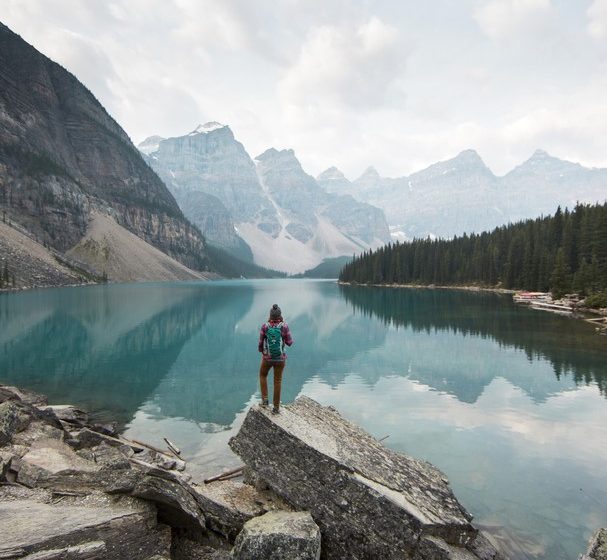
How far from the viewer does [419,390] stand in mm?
30453

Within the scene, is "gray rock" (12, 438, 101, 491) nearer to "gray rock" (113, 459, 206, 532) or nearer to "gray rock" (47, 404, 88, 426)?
"gray rock" (113, 459, 206, 532)

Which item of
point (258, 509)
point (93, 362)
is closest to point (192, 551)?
point (258, 509)

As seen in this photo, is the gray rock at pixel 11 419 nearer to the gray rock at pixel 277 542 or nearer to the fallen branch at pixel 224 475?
the fallen branch at pixel 224 475

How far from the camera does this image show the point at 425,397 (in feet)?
94.0

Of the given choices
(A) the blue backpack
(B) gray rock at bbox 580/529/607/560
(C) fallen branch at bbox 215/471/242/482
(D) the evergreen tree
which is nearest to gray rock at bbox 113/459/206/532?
(A) the blue backpack

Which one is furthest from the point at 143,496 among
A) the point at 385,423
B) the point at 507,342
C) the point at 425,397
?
the point at 507,342

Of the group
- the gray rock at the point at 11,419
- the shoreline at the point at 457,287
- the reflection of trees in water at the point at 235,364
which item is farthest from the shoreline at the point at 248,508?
the shoreline at the point at 457,287

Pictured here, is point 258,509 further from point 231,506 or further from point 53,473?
point 53,473

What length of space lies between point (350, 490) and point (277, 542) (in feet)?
6.58

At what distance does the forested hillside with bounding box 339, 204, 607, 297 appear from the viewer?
90625 mm

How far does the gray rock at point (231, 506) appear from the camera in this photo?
10.1 meters

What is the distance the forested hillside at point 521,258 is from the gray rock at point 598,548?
85.2 m

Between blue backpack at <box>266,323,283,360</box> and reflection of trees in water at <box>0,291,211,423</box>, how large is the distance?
50.6 ft

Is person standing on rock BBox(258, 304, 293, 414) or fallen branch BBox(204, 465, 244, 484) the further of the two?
fallen branch BBox(204, 465, 244, 484)
